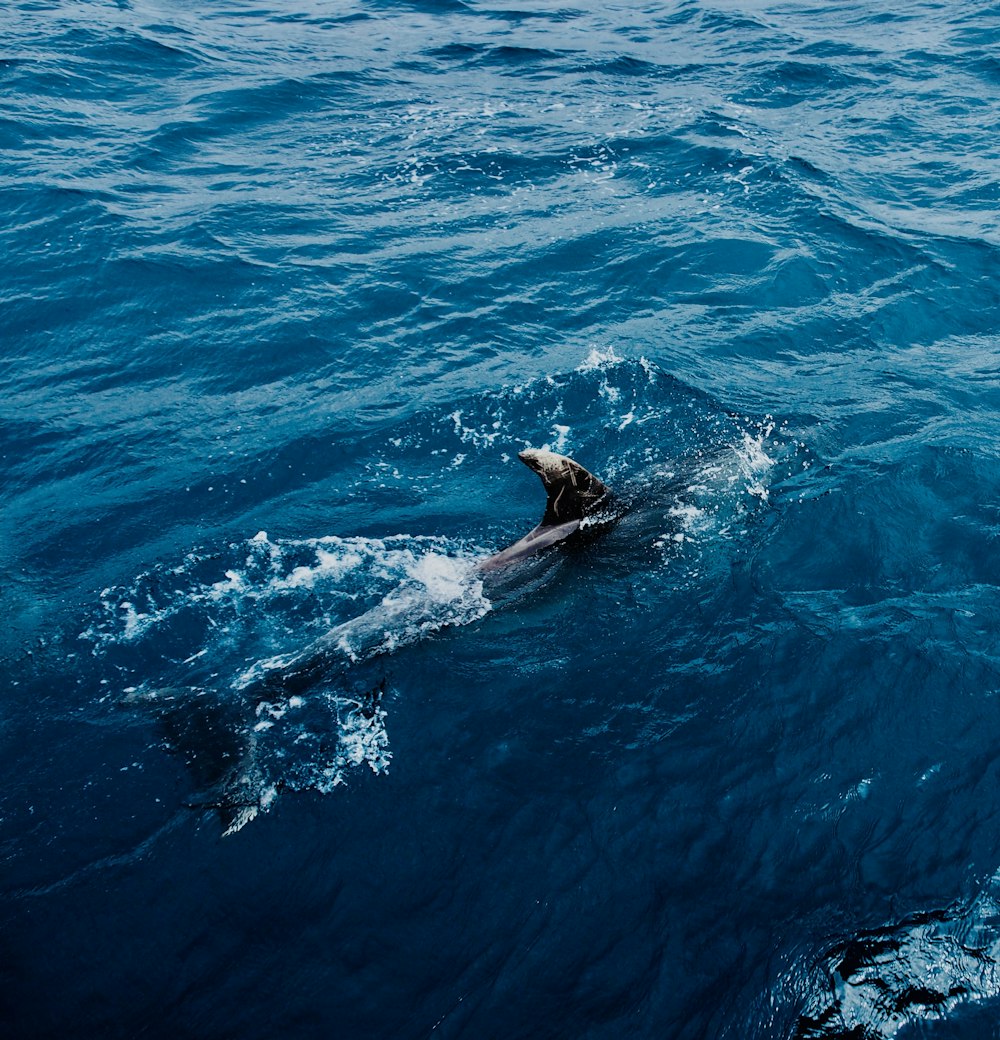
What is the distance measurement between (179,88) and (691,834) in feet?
79.8

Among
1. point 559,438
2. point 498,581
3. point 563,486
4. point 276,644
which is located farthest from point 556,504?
point 276,644

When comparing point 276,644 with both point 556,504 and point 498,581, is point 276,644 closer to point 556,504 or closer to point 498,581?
point 498,581

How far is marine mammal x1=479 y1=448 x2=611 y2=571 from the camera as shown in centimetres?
1053

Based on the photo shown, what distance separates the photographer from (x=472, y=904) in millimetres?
7367

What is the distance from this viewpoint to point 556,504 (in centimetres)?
1073

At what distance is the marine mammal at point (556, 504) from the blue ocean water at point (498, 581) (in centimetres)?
31

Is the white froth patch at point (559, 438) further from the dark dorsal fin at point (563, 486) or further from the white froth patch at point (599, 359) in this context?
the dark dorsal fin at point (563, 486)

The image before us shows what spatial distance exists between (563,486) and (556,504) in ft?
0.77

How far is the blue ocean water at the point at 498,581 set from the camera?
707cm

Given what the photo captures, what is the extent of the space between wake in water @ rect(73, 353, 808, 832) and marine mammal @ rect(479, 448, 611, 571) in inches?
10.0

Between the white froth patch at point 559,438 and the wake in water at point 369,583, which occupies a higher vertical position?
the white froth patch at point 559,438

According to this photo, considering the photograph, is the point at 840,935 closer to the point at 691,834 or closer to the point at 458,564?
the point at 691,834

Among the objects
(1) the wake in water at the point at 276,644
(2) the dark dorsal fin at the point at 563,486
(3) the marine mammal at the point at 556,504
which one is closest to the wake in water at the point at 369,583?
(1) the wake in water at the point at 276,644

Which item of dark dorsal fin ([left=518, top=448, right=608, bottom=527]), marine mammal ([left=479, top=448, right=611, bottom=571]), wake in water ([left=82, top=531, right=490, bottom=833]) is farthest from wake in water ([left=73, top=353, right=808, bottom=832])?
dark dorsal fin ([left=518, top=448, right=608, bottom=527])
